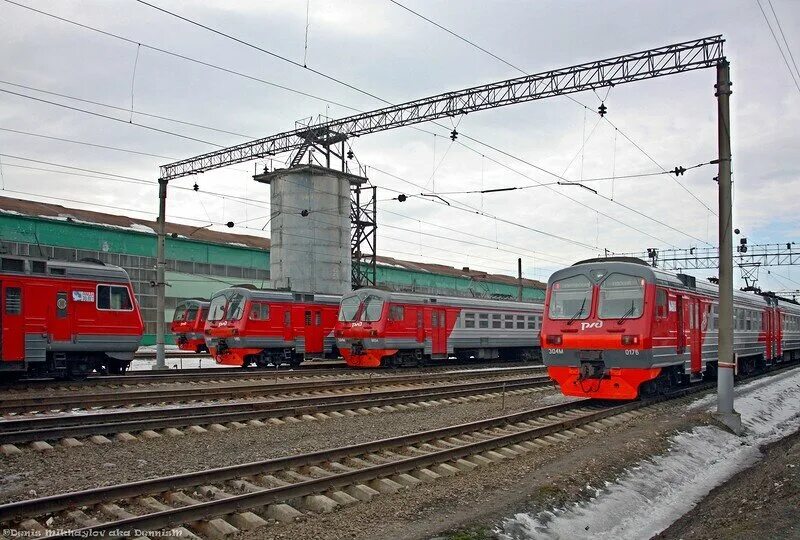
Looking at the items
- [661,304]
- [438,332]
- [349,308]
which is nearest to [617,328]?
[661,304]

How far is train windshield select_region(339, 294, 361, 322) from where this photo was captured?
2500cm

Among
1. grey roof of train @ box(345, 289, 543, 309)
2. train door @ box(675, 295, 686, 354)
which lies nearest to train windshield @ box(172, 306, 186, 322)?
grey roof of train @ box(345, 289, 543, 309)

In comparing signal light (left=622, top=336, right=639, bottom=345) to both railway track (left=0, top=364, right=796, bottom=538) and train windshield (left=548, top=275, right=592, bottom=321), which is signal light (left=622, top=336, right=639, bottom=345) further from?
railway track (left=0, top=364, right=796, bottom=538)

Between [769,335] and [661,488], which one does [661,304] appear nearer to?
[661,488]

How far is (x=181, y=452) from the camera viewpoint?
988 centimetres

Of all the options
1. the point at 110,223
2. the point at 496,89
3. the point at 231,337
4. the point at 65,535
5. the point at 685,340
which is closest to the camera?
the point at 65,535

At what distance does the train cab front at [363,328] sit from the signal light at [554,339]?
9828 millimetres

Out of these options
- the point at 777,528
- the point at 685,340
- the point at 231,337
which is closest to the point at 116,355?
the point at 231,337

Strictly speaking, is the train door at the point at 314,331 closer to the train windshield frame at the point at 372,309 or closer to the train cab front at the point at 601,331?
the train windshield frame at the point at 372,309

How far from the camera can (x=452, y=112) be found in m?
23.5

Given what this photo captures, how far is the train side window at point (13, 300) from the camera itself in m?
16.6

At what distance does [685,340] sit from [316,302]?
15081 millimetres

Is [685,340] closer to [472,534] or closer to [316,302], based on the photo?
[472,534]

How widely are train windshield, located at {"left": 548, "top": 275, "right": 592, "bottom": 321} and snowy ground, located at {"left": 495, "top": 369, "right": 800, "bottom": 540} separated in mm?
3495
